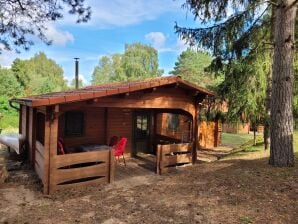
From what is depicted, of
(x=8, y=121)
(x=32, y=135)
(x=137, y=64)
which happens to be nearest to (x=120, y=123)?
(x=32, y=135)

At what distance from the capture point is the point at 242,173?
23.4ft

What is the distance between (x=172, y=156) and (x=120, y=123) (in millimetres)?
2971

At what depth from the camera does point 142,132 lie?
12.0 meters

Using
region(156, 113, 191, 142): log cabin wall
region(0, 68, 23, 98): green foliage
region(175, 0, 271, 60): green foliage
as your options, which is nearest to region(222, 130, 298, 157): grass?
region(156, 113, 191, 142): log cabin wall

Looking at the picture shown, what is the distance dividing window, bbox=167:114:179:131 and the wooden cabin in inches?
2.0

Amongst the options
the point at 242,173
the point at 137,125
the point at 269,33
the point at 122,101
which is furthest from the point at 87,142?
the point at 269,33

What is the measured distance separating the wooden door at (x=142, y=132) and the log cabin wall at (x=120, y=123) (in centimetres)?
30

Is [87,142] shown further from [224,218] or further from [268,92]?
[268,92]

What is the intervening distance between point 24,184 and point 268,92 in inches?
360

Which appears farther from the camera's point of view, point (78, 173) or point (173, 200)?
point (78, 173)

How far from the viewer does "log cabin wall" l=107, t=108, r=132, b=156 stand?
1077 centimetres

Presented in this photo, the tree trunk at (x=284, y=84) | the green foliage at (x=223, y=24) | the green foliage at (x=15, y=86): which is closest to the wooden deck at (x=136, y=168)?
the tree trunk at (x=284, y=84)

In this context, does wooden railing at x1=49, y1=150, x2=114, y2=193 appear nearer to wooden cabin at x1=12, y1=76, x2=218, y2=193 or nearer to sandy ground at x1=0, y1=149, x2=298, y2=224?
wooden cabin at x1=12, y1=76, x2=218, y2=193

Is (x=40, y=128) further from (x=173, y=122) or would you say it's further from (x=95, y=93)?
(x=173, y=122)
